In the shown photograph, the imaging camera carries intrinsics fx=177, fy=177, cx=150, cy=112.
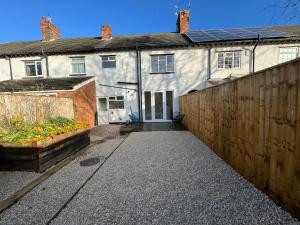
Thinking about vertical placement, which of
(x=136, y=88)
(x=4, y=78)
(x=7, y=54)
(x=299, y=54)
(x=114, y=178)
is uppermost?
(x=7, y=54)

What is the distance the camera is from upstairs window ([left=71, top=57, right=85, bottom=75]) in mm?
14336

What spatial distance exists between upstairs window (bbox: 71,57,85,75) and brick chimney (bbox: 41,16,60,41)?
649 cm

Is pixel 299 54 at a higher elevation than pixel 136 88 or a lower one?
higher

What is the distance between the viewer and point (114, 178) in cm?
394

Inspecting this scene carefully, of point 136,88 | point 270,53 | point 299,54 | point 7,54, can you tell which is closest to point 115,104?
point 136,88

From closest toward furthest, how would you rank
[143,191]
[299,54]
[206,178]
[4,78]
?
1. [143,191]
2. [206,178]
3. [299,54]
4. [4,78]

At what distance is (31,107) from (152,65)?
9.37 m

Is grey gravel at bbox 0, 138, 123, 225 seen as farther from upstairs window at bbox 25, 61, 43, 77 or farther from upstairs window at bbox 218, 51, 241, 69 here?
upstairs window at bbox 25, 61, 43, 77

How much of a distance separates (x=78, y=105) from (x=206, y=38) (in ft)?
34.7

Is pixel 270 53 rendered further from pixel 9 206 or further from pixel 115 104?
pixel 9 206

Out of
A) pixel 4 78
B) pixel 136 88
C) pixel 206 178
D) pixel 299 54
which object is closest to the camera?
pixel 206 178

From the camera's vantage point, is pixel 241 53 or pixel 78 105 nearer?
pixel 78 105

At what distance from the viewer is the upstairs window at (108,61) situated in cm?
1406

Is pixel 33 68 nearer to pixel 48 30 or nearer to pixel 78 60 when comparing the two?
pixel 78 60
